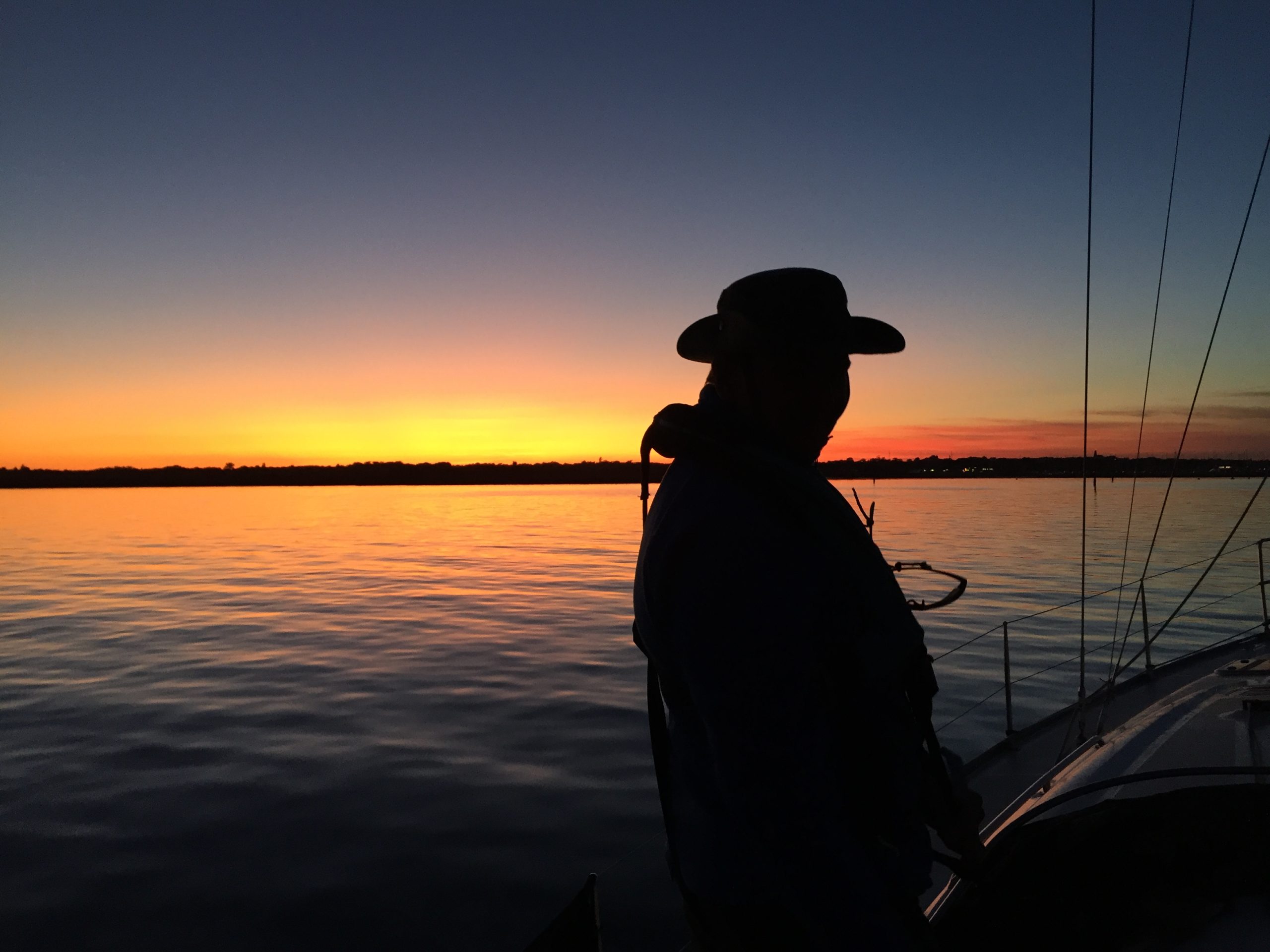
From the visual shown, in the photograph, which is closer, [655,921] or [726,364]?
[726,364]

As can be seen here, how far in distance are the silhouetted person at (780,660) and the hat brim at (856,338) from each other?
0.19 m

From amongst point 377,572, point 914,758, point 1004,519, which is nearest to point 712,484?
point 914,758

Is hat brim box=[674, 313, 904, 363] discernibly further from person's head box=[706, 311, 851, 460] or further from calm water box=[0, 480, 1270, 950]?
calm water box=[0, 480, 1270, 950]

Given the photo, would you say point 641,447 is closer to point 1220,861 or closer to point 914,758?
point 914,758

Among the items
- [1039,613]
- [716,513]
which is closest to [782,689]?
[716,513]

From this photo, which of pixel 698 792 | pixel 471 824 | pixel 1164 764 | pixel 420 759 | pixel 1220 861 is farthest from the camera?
pixel 420 759

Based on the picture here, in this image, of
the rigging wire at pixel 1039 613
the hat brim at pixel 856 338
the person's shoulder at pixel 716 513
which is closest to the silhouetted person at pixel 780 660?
the person's shoulder at pixel 716 513

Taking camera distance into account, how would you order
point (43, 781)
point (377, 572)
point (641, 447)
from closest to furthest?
point (641, 447), point (43, 781), point (377, 572)

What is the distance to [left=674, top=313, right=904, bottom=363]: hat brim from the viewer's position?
182cm

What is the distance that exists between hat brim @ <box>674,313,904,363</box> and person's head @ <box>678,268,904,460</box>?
126mm

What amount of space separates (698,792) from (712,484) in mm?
602

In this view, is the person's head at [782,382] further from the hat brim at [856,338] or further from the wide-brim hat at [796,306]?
the hat brim at [856,338]

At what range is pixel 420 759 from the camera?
26.2ft

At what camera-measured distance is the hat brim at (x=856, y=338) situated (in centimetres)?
182
